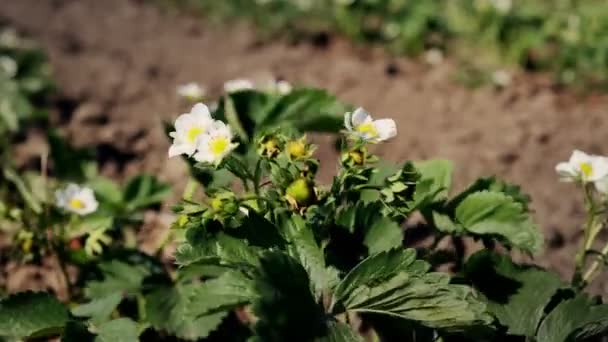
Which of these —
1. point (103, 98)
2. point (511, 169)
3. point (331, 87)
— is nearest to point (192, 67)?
point (103, 98)

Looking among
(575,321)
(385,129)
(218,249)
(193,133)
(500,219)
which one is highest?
(193,133)

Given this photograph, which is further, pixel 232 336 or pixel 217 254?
pixel 232 336

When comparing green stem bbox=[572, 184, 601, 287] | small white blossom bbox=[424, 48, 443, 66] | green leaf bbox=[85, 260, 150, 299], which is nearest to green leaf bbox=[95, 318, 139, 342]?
green leaf bbox=[85, 260, 150, 299]

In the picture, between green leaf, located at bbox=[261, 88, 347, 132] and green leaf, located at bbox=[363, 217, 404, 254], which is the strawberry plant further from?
green leaf, located at bbox=[261, 88, 347, 132]

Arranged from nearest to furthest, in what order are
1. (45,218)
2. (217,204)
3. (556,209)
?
1. (217,204)
2. (45,218)
3. (556,209)

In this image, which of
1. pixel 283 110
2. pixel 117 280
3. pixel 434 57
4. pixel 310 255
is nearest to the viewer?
pixel 310 255

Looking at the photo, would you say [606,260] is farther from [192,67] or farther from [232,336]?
[192,67]

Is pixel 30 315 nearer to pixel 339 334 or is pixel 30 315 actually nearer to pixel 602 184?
pixel 339 334

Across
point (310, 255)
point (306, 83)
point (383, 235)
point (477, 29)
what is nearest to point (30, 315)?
point (310, 255)
